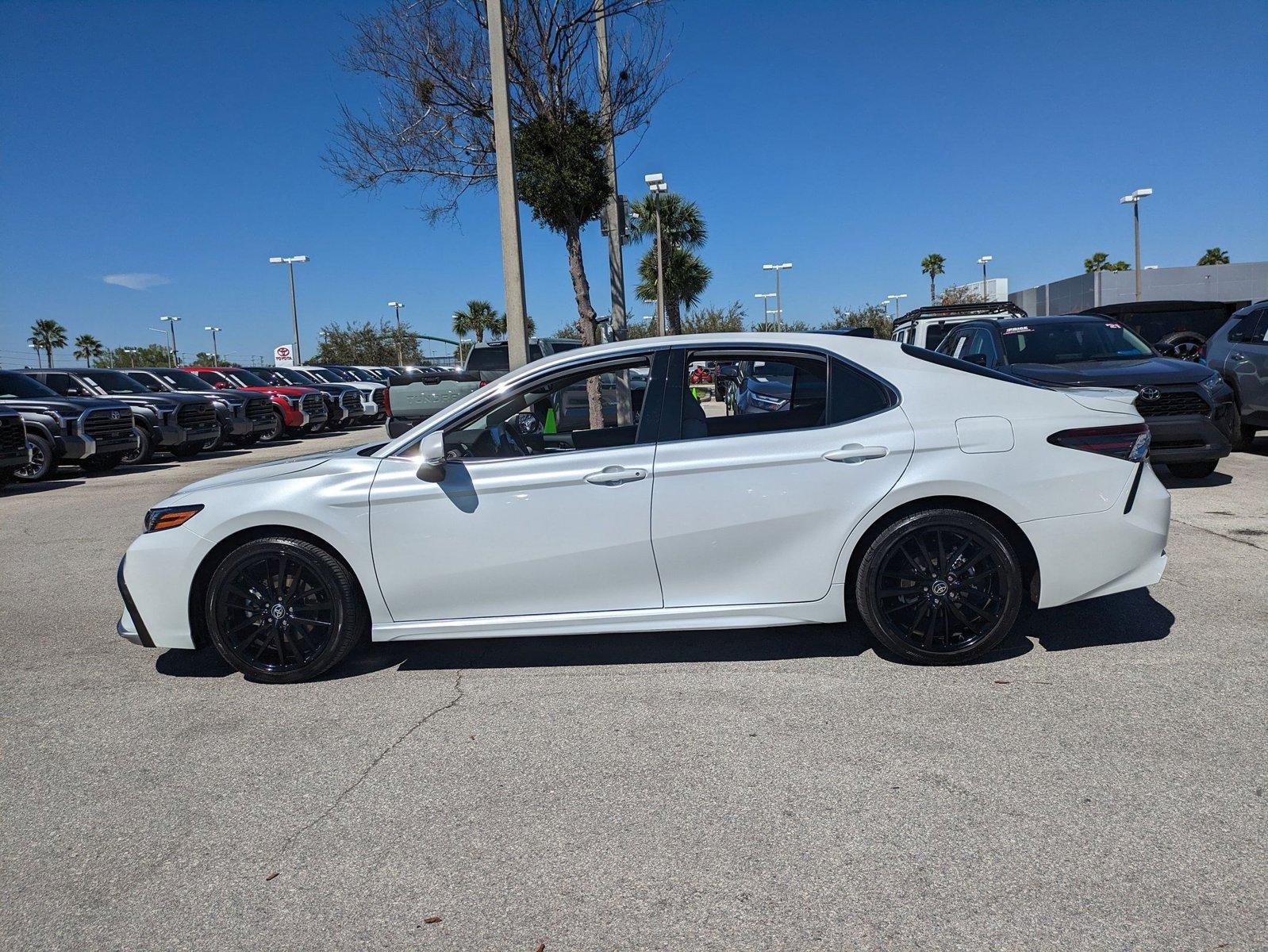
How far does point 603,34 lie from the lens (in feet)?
43.0

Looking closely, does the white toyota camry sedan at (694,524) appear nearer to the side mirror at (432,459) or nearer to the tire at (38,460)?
the side mirror at (432,459)

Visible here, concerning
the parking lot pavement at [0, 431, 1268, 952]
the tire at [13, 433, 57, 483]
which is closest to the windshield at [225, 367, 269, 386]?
the tire at [13, 433, 57, 483]

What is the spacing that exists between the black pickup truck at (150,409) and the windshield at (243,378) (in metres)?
5.33

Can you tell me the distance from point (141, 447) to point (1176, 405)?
15.0 m

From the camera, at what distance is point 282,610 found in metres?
4.30

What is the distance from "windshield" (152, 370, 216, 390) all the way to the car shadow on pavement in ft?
56.3

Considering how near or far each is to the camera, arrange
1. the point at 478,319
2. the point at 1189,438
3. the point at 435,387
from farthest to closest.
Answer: the point at 478,319 → the point at 435,387 → the point at 1189,438

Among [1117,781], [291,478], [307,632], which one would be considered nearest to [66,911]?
[307,632]

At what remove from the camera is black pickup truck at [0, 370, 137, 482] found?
1317cm

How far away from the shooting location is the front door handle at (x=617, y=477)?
4.07m

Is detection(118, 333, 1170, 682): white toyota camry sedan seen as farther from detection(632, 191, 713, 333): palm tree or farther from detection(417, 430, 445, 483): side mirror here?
detection(632, 191, 713, 333): palm tree

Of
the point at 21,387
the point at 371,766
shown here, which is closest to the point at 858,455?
the point at 371,766

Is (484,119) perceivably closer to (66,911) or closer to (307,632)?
(307,632)

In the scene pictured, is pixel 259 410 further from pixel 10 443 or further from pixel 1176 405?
pixel 1176 405
